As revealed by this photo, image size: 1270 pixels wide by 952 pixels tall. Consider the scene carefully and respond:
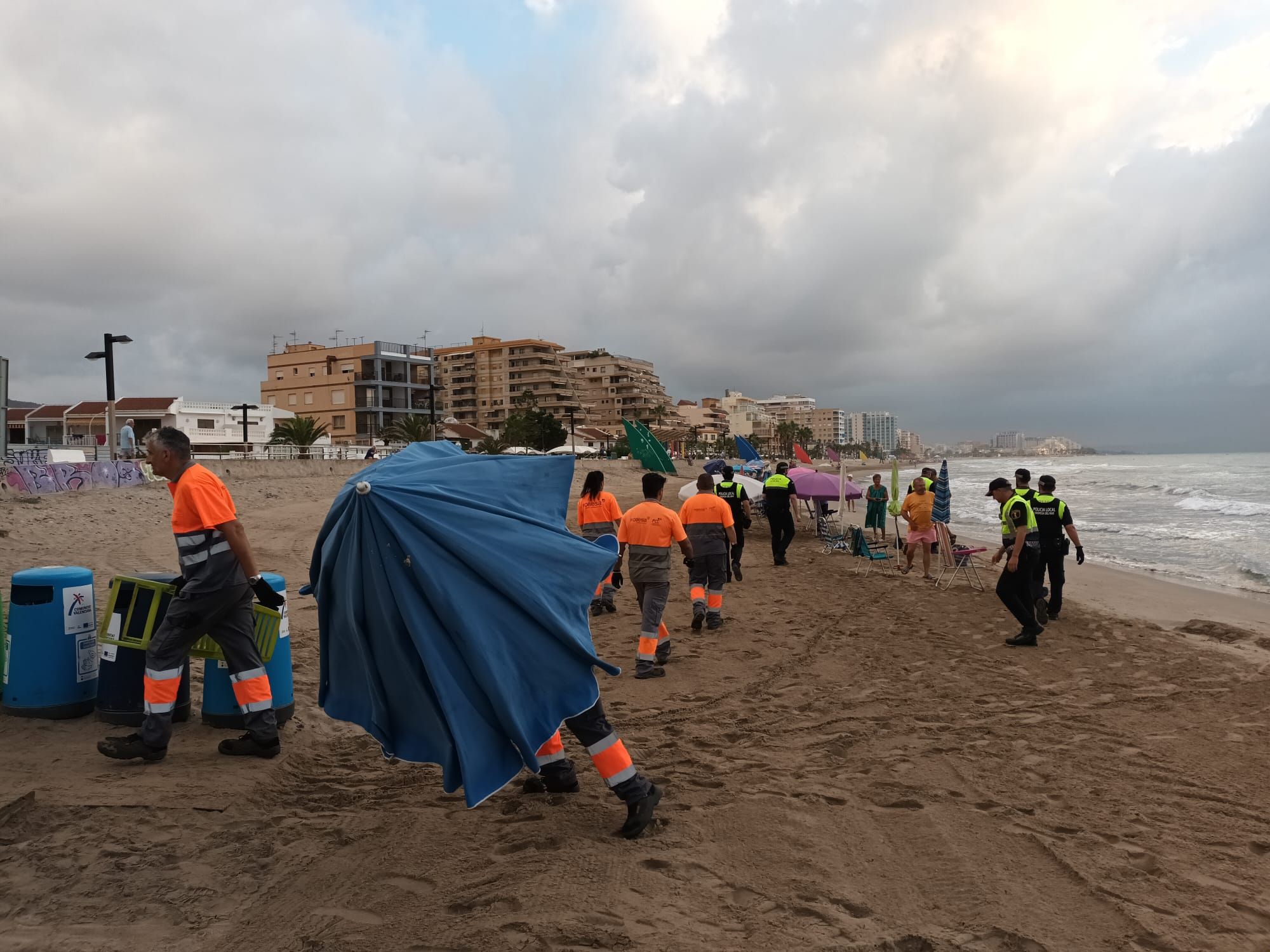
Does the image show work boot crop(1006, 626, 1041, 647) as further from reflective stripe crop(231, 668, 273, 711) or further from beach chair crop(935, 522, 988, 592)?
reflective stripe crop(231, 668, 273, 711)

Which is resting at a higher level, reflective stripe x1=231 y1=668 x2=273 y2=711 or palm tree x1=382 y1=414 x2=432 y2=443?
palm tree x1=382 y1=414 x2=432 y2=443

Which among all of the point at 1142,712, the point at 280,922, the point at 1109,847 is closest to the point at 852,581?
the point at 1142,712

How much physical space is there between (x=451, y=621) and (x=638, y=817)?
1284 mm

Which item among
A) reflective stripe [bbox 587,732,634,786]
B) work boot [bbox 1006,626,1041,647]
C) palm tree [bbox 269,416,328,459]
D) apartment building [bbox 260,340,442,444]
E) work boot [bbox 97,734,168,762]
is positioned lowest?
work boot [bbox 1006,626,1041,647]

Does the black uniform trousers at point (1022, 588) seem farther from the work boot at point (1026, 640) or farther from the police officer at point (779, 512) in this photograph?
the police officer at point (779, 512)

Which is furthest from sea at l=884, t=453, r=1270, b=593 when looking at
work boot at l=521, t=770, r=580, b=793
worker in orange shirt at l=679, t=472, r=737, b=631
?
work boot at l=521, t=770, r=580, b=793

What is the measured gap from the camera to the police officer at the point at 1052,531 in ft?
27.3

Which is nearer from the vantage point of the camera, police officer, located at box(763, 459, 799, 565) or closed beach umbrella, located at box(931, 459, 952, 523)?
closed beach umbrella, located at box(931, 459, 952, 523)

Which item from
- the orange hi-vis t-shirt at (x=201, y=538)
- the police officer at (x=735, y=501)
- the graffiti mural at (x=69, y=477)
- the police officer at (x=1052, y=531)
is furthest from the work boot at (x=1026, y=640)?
the graffiti mural at (x=69, y=477)

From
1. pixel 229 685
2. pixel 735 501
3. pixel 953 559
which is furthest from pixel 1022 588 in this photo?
pixel 229 685

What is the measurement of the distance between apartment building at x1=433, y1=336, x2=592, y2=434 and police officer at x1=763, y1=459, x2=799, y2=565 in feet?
280

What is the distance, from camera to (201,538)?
3986 mm

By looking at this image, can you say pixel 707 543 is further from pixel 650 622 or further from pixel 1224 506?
pixel 1224 506

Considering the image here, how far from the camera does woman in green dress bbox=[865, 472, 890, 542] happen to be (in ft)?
53.4
